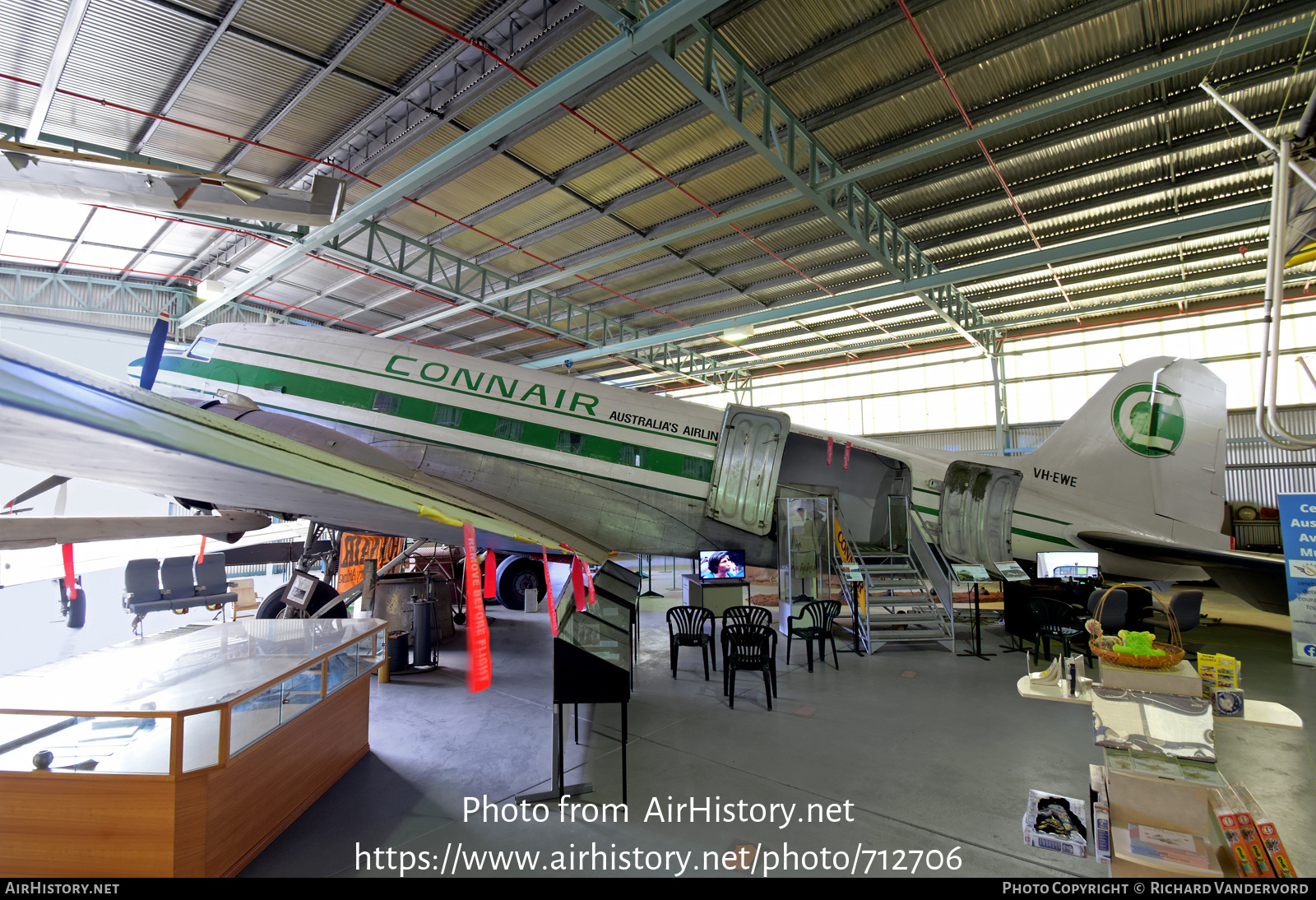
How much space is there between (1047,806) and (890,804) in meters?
1.29

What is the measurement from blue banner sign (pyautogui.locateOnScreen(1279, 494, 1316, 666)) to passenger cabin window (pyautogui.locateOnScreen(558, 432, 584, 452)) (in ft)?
35.3

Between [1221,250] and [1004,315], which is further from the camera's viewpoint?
[1004,315]

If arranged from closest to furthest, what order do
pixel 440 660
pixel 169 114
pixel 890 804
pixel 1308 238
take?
pixel 1308 238 < pixel 890 804 < pixel 440 660 < pixel 169 114

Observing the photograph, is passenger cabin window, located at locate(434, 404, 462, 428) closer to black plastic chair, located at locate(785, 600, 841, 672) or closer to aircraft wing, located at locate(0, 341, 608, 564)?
aircraft wing, located at locate(0, 341, 608, 564)

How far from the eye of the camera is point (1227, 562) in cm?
934

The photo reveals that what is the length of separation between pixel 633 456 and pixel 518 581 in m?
6.48

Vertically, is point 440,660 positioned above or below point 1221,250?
below

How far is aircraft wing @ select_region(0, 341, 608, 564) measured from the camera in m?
2.63

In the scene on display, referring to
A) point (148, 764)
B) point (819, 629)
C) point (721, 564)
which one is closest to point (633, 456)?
point (721, 564)

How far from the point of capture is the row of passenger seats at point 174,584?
31.0 ft

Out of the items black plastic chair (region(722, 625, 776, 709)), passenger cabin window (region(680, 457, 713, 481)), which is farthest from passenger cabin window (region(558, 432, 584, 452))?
black plastic chair (region(722, 625, 776, 709))

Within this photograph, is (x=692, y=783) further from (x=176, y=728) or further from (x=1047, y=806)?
(x=176, y=728)

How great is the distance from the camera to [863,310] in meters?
20.3

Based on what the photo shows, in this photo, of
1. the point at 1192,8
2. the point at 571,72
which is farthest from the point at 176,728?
the point at 1192,8
